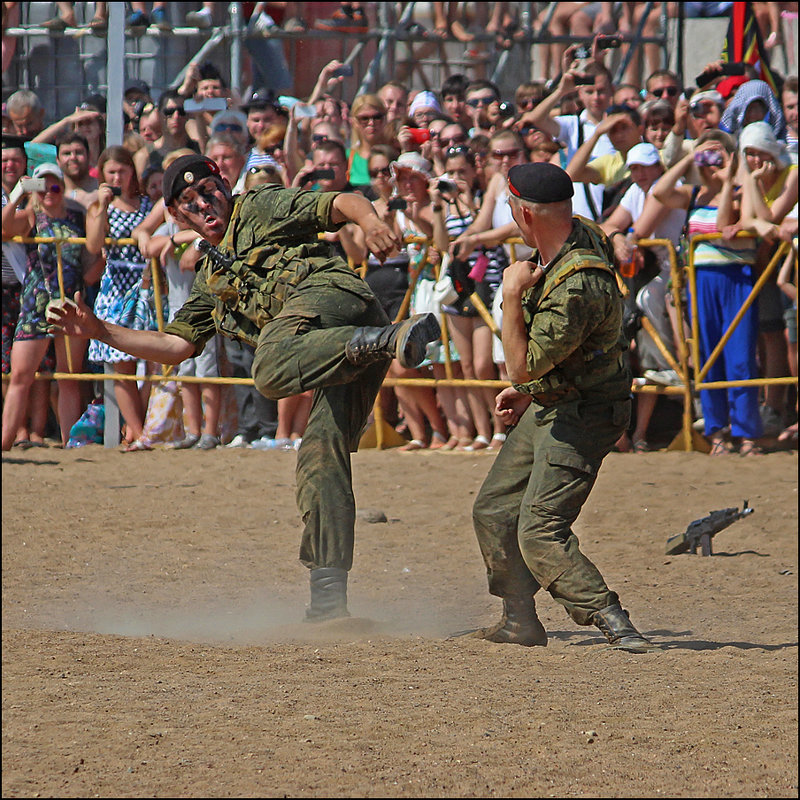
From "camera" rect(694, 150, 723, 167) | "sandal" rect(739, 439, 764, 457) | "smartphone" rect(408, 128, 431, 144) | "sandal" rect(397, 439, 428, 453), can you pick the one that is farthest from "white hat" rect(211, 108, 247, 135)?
"sandal" rect(739, 439, 764, 457)

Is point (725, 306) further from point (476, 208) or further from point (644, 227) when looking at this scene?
point (476, 208)

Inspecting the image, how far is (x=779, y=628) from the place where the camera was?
601 cm

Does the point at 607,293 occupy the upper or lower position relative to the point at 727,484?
upper

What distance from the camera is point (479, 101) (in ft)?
35.7

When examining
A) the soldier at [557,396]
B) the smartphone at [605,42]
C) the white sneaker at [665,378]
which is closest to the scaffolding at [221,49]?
the smartphone at [605,42]

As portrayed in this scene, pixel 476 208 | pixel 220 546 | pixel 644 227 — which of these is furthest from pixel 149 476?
pixel 644 227

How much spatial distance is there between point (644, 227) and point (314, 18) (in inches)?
218

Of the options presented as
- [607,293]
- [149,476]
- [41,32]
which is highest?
[41,32]

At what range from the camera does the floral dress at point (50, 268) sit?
10.2 meters

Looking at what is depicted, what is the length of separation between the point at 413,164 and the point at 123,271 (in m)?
2.29

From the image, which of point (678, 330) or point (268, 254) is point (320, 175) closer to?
point (678, 330)

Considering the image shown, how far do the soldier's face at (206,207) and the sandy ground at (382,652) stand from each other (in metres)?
1.71

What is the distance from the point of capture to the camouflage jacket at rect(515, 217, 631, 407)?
4910mm

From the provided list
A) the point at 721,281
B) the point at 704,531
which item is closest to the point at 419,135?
the point at 721,281
